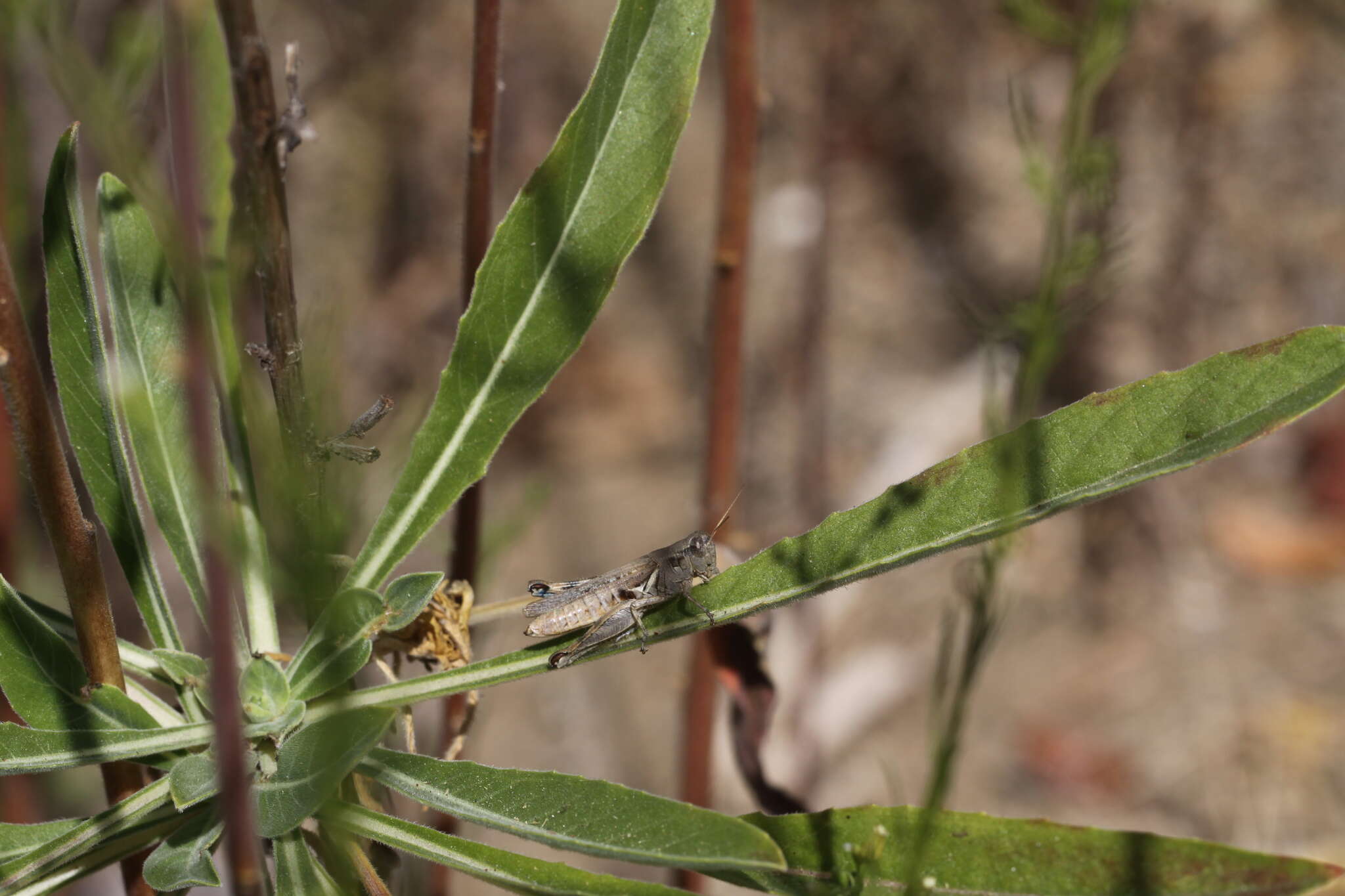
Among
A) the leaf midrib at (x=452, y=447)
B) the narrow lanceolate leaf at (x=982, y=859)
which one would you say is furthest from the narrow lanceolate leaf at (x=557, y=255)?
the narrow lanceolate leaf at (x=982, y=859)

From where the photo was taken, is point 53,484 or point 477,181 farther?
point 477,181

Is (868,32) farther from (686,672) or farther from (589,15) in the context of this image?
(686,672)

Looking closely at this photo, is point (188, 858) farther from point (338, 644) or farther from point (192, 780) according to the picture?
point (338, 644)

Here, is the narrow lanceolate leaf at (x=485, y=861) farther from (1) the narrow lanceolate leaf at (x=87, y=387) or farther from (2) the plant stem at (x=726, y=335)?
(2) the plant stem at (x=726, y=335)

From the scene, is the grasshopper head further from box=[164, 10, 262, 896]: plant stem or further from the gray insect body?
box=[164, 10, 262, 896]: plant stem

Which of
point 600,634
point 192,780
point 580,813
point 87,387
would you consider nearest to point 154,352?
point 87,387

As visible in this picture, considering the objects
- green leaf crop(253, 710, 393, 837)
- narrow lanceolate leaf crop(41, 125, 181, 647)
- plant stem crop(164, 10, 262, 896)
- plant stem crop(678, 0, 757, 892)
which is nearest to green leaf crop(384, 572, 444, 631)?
green leaf crop(253, 710, 393, 837)
